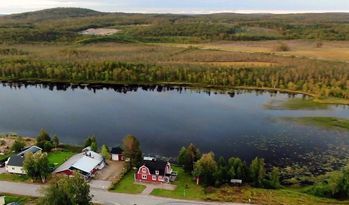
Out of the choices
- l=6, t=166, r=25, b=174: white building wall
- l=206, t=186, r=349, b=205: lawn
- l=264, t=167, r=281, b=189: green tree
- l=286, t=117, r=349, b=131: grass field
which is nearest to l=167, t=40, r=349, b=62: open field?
l=286, t=117, r=349, b=131: grass field

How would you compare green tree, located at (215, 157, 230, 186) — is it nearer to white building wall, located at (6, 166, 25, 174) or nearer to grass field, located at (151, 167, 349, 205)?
grass field, located at (151, 167, 349, 205)

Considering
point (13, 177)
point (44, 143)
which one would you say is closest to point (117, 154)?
point (44, 143)

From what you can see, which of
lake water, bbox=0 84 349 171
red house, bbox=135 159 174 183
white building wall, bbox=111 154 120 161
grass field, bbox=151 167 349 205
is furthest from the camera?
lake water, bbox=0 84 349 171

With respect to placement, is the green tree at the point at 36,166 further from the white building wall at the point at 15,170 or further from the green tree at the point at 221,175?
the green tree at the point at 221,175

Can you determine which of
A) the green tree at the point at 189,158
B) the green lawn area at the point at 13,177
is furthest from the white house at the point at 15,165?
the green tree at the point at 189,158

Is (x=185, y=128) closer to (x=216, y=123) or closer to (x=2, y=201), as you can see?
(x=216, y=123)

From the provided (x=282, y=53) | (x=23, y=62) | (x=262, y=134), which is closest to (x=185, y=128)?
(x=262, y=134)

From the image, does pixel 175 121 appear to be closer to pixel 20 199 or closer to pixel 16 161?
pixel 16 161
